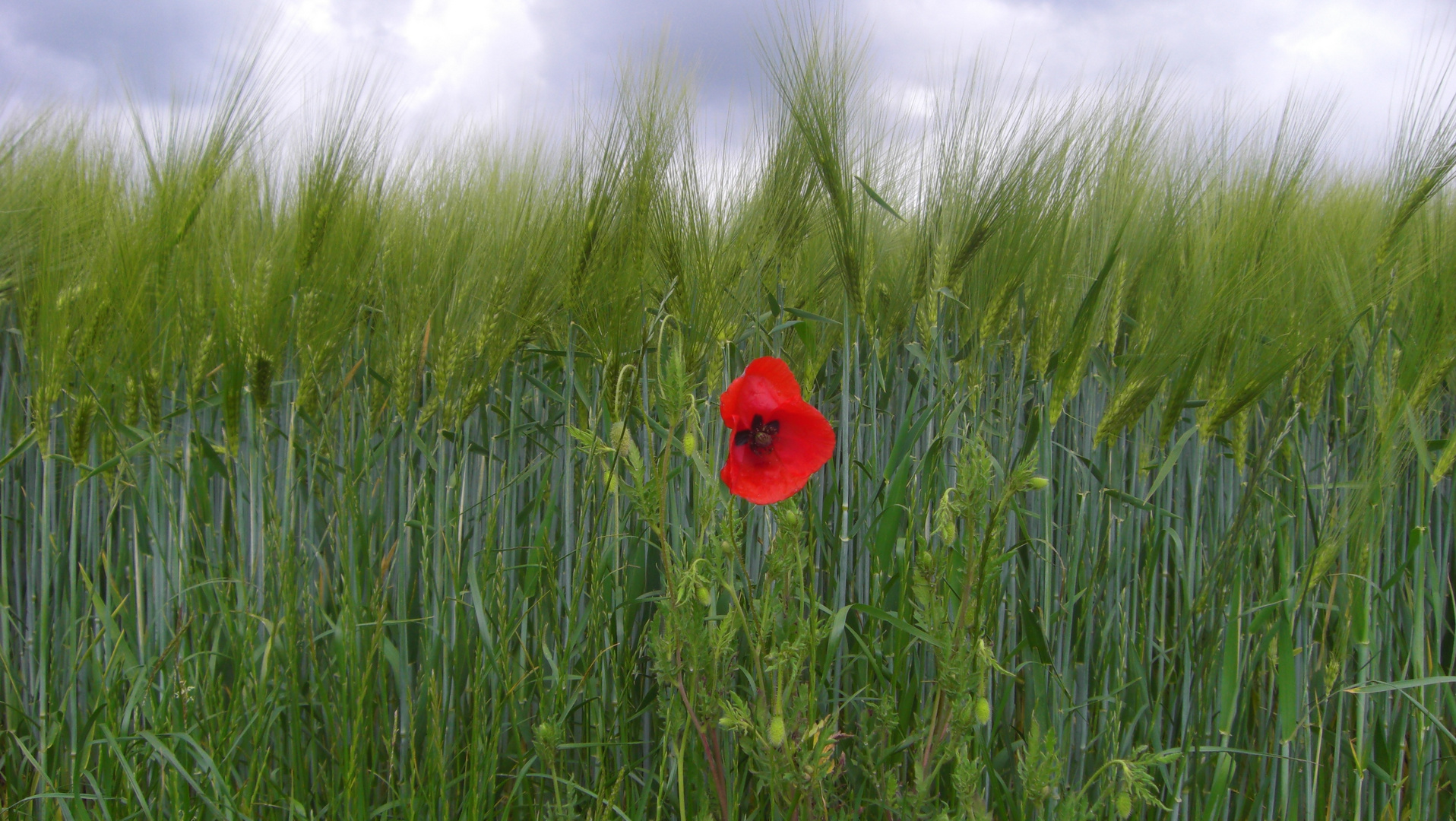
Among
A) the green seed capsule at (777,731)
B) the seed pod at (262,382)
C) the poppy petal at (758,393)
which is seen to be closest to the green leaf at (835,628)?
the green seed capsule at (777,731)

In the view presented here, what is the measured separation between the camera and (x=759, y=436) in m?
0.80

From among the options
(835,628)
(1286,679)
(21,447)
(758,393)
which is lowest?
(1286,679)

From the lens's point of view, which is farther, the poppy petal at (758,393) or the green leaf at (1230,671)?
the green leaf at (1230,671)

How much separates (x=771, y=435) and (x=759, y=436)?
1cm

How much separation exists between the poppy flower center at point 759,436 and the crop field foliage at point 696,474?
16cm

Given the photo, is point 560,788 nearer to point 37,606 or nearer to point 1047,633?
point 1047,633

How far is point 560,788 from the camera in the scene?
119cm

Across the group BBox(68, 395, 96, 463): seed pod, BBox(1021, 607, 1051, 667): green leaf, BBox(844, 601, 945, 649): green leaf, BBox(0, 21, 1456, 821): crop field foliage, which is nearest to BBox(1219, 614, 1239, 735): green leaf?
BBox(0, 21, 1456, 821): crop field foliage

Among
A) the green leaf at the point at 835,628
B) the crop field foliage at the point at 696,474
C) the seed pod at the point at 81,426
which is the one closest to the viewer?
the green leaf at the point at 835,628

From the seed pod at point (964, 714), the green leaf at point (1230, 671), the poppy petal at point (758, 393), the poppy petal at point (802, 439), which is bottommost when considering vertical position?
the green leaf at point (1230, 671)

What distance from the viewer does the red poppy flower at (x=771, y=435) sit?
0.76 metres

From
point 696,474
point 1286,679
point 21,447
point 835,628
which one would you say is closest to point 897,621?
point 835,628

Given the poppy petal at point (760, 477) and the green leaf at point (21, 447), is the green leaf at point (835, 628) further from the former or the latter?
the green leaf at point (21, 447)

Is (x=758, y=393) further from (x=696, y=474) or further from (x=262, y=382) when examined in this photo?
(x=262, y=382)
